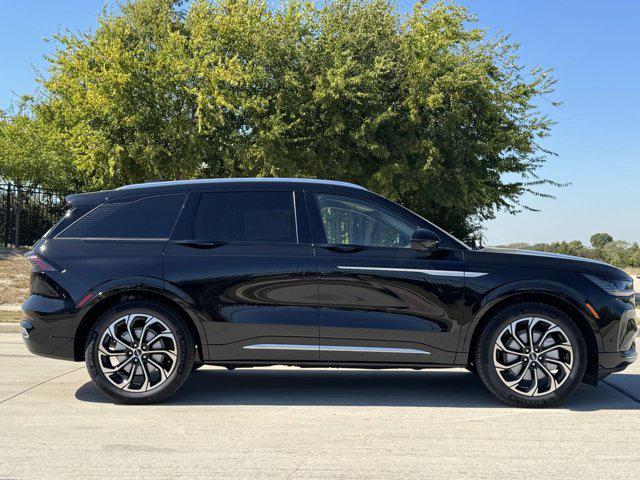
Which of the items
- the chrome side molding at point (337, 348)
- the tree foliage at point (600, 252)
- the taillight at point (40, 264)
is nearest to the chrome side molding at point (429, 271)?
the chrome side molding at point (337, 348)

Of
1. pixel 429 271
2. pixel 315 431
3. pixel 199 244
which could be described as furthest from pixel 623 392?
pixel 199 244

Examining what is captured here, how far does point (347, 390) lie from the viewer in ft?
21.0

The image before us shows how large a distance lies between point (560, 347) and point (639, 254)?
1488 inches

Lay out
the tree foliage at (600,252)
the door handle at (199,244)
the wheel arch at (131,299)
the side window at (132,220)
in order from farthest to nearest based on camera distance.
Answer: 1. the tree foliage at (600,252)
2. the side window at (132,220)
3. the door handle at (199,244)
4. the wheel arch at (131,299)

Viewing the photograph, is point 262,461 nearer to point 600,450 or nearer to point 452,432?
point 452,432

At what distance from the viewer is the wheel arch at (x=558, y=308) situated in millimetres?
5680

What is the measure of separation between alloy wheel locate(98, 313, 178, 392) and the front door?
130 cm

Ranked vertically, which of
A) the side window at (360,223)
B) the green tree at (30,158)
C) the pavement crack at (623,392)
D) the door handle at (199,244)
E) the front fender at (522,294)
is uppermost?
the green tree at (30,158)

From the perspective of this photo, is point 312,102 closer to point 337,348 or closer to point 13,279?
point 13,279

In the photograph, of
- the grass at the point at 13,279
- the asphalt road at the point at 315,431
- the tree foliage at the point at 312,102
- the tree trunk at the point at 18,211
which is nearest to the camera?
the asphalt road at the point at 315,431

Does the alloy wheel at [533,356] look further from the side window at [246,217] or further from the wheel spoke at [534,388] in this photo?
the side window at [246,217]

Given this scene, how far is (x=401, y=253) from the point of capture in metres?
5.73

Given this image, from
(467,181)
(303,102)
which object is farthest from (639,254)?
Answer: (303,102)

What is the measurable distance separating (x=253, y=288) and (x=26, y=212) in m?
23.9
